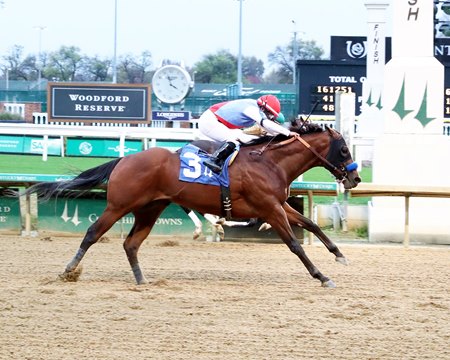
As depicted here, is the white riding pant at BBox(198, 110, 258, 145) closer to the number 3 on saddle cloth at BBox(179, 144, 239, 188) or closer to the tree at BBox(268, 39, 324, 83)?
the number 3 on saddle cloth at BBox(179, 144, 239, 188)

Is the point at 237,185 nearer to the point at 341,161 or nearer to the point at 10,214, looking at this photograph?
the point at 341,161

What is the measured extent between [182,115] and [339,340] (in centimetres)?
2547

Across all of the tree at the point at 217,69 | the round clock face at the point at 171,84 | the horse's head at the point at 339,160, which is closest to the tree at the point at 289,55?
the tree at the point at 217,69

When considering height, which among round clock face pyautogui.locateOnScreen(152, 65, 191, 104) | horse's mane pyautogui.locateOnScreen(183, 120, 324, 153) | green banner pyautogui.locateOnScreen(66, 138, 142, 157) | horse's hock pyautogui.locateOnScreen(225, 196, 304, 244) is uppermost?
round clock face pyautogui.locateOnScreen(152, 65, 191, 104)

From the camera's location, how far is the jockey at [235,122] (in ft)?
30.3

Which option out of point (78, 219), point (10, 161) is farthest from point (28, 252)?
point (10, 161)

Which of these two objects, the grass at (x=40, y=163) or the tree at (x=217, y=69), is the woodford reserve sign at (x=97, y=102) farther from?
the tree at (x=217, y=69)

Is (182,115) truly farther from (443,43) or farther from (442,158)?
(442,158)

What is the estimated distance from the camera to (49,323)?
684 centimetres

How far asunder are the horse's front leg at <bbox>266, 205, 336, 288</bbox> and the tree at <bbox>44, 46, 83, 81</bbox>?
55274 millimetres

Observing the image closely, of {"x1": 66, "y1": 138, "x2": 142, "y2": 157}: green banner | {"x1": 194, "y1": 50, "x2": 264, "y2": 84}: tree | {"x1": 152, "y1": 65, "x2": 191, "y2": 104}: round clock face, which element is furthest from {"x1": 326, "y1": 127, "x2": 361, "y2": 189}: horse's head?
{"x1": 194, "y1": 50, "x2": 264, "y2": 84}: tree

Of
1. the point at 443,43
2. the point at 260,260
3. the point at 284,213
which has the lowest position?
the point at 260,260

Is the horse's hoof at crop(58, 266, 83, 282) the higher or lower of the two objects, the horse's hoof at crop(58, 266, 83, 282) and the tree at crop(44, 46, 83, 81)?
the lower

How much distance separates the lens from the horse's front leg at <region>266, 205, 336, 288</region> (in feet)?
29.1
